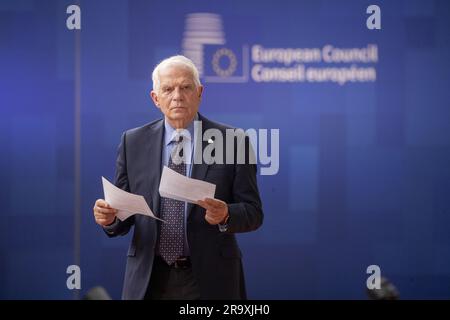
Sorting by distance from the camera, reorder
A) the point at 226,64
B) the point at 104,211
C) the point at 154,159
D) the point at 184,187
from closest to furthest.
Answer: the point at 184,187 < the point at 104,211 < the point at 154,159 < the point at 226,64

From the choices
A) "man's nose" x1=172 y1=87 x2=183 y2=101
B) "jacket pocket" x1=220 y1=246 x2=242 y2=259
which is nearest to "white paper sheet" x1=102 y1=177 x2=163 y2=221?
"jacket pocket" x1=220 y1=246 x2=242 y2=259

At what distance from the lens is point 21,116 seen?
379 cm

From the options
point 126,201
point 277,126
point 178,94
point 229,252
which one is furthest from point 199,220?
point 277,126

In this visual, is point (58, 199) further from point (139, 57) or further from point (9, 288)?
point (139, 57)

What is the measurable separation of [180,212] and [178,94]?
52 centimetres

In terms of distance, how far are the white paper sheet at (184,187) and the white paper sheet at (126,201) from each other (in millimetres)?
107

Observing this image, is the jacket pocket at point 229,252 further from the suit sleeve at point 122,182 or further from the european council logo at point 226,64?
the european council logo at point 226,64

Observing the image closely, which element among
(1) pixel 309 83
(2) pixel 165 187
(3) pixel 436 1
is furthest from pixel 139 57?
(3) pixel 436 1

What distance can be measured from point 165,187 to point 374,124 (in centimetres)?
186

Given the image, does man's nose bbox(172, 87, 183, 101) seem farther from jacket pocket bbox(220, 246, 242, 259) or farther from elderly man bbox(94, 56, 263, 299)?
jacket pocket bbox(220, 246, 242, 259)

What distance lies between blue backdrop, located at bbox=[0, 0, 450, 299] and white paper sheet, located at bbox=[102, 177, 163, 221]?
4.48ft

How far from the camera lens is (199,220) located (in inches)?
99.3

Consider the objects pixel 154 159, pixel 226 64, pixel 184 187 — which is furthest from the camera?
pixel 226 64

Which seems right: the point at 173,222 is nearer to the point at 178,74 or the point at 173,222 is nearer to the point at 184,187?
the point at 184,187
